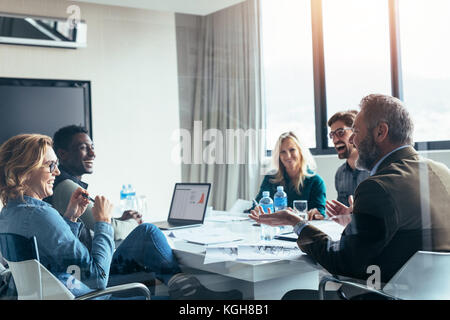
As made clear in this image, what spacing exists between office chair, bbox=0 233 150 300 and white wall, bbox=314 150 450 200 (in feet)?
3.01

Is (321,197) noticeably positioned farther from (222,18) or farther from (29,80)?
(29,80)

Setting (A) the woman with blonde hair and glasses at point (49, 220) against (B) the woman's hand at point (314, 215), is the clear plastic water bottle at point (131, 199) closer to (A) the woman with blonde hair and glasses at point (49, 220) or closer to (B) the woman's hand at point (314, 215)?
(A) the woman with blonde hair and glasses at point (49, 220)

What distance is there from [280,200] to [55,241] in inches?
39.9

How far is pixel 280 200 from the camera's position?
6.22 ft

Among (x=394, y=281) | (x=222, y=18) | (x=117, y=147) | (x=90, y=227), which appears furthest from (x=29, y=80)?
(x=394, y=281)

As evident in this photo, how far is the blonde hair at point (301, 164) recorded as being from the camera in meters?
1.66

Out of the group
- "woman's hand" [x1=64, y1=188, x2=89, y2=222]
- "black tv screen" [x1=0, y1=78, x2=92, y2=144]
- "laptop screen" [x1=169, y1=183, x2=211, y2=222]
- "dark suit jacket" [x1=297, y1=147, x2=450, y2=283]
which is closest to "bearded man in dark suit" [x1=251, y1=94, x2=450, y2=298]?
"dark suit jacket" [x1=297, y1=147, x2=450, y2=283]

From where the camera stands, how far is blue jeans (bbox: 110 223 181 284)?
4.15 feet

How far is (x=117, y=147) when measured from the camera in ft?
4.08

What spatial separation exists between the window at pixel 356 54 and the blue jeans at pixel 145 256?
0.76 m

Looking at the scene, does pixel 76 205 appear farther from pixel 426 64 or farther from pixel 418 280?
pixel 426 64

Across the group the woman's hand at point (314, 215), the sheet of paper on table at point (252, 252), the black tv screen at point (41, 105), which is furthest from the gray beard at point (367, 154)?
the black tv screen at point (41, 105)

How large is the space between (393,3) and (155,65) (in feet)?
2.73

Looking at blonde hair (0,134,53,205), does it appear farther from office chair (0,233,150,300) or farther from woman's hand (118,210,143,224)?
woman's hand (118,210,143,224)
